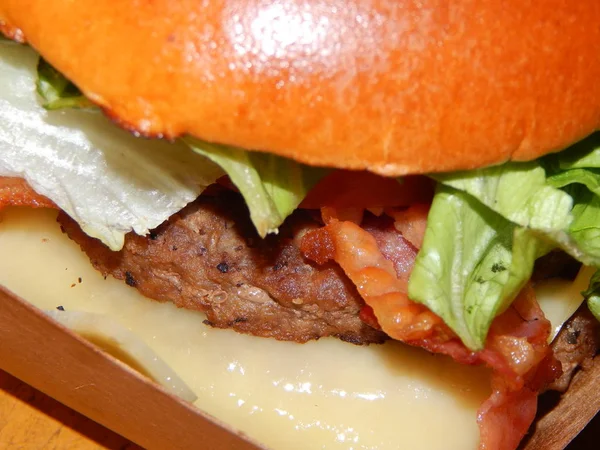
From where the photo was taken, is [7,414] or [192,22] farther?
[7,414]

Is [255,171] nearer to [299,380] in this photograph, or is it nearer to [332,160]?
[332,160]

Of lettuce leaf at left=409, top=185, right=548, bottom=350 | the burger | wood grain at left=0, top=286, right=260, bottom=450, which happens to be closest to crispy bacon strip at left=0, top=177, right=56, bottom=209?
the burger

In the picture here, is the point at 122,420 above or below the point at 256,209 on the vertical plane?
below

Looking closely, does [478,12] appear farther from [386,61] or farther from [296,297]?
[296,297]

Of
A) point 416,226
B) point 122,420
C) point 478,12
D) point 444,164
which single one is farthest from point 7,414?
point 478,12

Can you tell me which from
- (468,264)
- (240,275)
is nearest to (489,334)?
(468,264)

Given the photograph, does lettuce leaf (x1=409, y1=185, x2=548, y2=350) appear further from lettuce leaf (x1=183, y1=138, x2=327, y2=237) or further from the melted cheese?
the melted cheese

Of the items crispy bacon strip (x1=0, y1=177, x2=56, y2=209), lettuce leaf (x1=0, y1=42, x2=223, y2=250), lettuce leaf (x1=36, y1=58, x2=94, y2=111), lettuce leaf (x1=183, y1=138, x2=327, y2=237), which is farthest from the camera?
crispy bacon strip (x1=0, y1=177, x2=56, y2=209)
